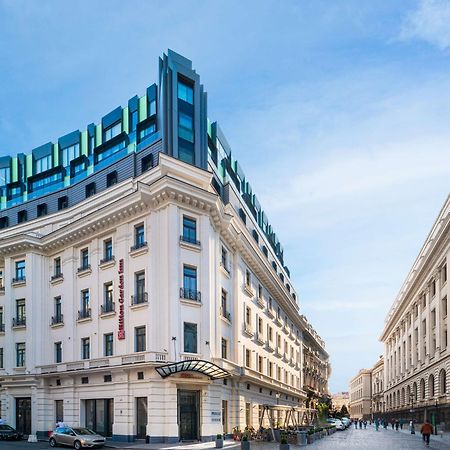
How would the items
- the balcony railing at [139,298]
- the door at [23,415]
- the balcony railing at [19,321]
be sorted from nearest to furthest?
1. the balcony railing at [139,298]
2. the door at [23,415]
3. the balcony railing at [19,321]

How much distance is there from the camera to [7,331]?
47.2m

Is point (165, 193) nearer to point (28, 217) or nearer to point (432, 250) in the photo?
point (28, 217)

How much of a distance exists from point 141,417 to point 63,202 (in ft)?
68.9

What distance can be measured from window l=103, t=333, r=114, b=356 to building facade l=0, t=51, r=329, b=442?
3.8 inches

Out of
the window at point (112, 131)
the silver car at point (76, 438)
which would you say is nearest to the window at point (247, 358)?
the silver car at point (76, 438)

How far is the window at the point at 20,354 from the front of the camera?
46.0 m

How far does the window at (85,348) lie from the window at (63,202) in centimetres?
1231

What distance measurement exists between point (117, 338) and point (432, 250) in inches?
1615

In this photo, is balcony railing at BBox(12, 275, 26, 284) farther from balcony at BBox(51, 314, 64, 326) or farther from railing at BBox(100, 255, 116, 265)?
railing at BBox(100, 255, 116, 265)

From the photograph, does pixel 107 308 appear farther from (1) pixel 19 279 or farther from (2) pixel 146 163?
(1) pixel 19 279

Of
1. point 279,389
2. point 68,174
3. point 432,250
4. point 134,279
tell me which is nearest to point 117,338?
point 134,279

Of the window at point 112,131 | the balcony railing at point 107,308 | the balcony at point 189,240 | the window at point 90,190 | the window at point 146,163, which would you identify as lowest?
the balcony railing at point 107,308

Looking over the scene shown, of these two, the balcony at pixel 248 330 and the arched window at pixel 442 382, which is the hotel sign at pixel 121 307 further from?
the arched window at pixel 442 382

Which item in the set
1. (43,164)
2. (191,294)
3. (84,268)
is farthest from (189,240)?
(43,164)
